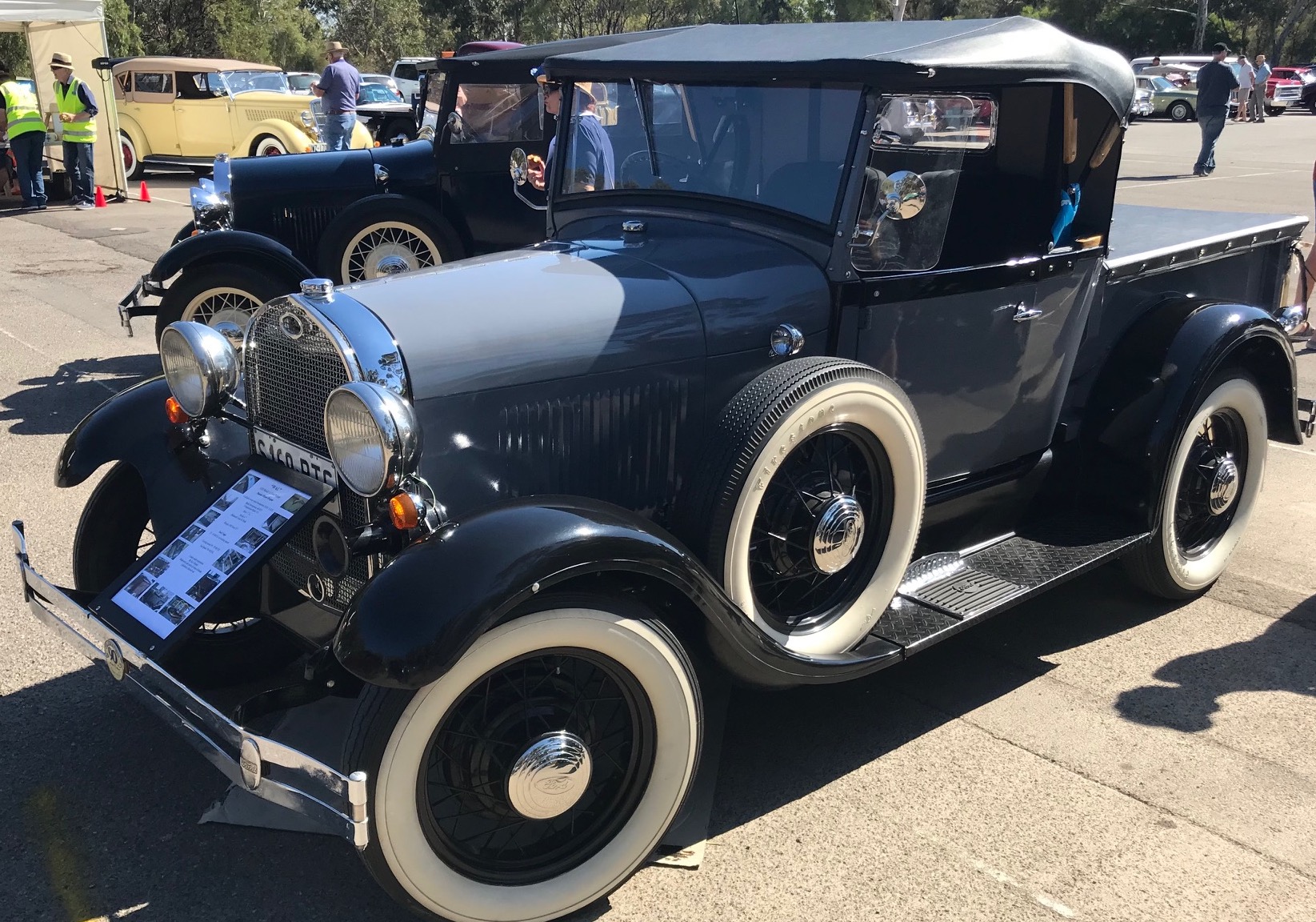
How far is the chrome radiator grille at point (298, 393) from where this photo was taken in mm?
2793

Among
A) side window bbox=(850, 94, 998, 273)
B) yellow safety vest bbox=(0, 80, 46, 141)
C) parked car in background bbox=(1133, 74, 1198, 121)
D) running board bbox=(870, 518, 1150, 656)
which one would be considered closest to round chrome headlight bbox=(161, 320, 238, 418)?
side window bbox=(850, 94, 998, 273)

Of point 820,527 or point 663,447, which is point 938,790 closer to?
point 820,527

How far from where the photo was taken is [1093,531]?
3.87 m

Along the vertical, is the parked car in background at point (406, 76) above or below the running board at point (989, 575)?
above

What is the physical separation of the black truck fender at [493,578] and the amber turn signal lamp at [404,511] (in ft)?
0.40

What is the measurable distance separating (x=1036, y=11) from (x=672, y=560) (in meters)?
52.3

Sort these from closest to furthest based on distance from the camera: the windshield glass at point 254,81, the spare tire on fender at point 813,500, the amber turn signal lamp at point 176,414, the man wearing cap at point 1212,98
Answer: the spare tire on fender at point 813,500 → the amber turn signal lamp at point 176,414 → the man wearing cap at point 1212,98 → the windshield glass at point 254,81

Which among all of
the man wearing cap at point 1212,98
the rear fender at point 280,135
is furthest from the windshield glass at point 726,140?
the man wearing cap at point 1212,98

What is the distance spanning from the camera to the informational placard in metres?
2.67

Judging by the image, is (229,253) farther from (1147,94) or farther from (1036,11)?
(1036,11)

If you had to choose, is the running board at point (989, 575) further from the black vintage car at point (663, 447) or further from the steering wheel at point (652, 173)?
the steering wheel at point (652, 173)

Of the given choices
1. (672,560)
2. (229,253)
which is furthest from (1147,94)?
(672,560)

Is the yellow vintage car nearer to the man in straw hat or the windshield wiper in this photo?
the man in straw hat

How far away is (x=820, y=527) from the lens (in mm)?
3066
